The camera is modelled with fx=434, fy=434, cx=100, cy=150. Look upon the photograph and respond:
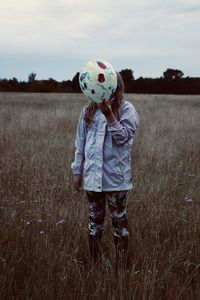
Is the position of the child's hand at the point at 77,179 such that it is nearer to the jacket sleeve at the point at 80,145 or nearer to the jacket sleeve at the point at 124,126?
the jacket sleeve at the point at 80,145

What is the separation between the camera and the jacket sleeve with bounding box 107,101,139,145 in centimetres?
284

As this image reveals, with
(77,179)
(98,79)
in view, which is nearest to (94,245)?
(77,179)

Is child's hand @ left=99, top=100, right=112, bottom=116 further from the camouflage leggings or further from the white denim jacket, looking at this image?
the camouflage leggings

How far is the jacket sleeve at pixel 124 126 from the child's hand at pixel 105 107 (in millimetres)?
74

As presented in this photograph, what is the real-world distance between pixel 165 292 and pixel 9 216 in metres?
1.72

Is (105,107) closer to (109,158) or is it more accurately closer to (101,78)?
(101,78)

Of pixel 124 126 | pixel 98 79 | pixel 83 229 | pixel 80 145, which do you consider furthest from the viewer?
pixel 83 229

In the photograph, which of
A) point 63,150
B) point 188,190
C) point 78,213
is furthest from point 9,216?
point 63,150

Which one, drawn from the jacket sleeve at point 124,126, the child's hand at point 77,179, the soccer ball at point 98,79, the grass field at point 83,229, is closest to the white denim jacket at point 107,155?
the jacket sleeve at point 124,126

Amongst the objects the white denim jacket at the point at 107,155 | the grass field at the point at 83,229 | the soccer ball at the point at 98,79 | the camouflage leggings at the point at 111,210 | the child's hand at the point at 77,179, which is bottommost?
the grass field at the point at 83,229

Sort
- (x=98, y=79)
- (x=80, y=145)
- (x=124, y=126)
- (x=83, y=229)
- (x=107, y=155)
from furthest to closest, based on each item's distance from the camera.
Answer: (x=83, y=229)
(x=80, y=145)
(x=107, y=155)
(x=124, y=126)
(x=98, y=79)

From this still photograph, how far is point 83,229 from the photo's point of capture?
12.0ft

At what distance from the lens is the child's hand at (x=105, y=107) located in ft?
9.16

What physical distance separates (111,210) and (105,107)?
2.61ft
